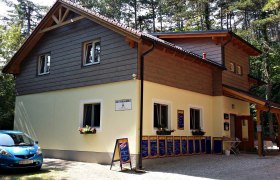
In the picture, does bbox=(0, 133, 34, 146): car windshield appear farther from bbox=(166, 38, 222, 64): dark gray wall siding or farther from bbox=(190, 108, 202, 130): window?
bbox=(166, 38, 222, 64): dark gray wall siding

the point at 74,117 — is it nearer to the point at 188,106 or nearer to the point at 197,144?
the point at 188,106

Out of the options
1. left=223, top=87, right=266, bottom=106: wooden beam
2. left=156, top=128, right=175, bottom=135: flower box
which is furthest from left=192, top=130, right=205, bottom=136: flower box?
left=223, top=87, right=266, bottom=106: wooden beam

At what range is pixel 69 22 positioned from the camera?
1398 cm

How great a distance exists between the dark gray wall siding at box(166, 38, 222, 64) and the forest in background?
7.54 metres

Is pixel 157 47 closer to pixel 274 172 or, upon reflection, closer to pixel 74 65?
pixel 74 65

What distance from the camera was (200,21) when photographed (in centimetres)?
3238

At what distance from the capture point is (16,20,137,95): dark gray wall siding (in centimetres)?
1199

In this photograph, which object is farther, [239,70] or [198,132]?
[239,70]

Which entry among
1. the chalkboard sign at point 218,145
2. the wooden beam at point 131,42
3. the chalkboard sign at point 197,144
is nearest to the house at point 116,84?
the wooden beam at point 131,42

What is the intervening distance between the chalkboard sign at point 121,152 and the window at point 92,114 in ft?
7.27

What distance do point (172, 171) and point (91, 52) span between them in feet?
21.2

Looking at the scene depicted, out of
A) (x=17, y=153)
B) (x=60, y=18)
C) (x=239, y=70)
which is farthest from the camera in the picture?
(x=239, y=70)

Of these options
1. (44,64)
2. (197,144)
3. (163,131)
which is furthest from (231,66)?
(44,64)

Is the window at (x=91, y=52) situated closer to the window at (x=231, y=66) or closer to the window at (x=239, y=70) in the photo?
the window at (x=231, y=66)
